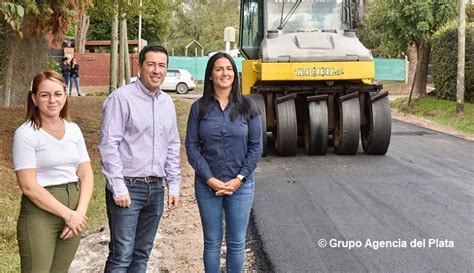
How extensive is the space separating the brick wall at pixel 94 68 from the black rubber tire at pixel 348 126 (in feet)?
93.7

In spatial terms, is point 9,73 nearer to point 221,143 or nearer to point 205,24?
point 221,143

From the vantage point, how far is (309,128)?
36.9ft

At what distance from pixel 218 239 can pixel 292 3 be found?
8.29 metres

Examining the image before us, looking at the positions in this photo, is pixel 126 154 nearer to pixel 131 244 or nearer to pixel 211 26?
pixel 131 244

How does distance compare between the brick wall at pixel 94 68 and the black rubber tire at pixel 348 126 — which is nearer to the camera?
the black rubber tire at pixel 348 126

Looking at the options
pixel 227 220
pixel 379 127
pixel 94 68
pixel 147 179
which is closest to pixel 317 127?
pixel 379 127

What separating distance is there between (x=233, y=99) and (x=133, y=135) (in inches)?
32.5

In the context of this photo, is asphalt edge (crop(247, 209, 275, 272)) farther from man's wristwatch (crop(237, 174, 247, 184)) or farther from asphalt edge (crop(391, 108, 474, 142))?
asphalt edge (crop(391, 108, 474, 142))

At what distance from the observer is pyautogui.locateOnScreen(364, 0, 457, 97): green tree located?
909 inches

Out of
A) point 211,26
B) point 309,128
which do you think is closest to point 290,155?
point 309,128

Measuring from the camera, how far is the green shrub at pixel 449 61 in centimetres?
1977

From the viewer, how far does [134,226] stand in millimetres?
4262

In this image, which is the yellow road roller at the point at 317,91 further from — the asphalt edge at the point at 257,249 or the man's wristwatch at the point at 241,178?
the man's wristwatch at the point at 241,178

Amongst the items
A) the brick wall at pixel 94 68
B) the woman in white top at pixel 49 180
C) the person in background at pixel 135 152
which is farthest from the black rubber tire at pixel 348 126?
the brick wall at pixel 94 68
